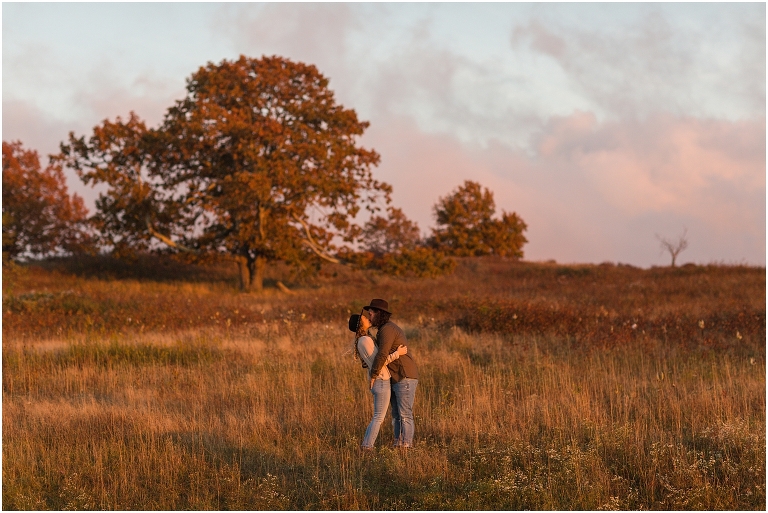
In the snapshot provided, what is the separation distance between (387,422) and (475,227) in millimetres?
58913

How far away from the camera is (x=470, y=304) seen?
23.8 metres

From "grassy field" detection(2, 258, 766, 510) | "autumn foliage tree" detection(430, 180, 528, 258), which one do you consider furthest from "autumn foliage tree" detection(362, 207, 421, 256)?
"grassy field" detection(2, 258, 766, 510)

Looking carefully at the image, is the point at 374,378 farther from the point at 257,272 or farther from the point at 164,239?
the point at 164,239

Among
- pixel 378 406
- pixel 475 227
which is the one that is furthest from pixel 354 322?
pixel 475 227

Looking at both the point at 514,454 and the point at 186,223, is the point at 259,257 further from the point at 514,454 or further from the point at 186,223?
the point at 514,454

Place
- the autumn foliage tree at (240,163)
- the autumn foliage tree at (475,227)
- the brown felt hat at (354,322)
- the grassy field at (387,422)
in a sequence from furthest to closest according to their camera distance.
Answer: the autumn foliage tree at (475,227)
the autumn foliage tree at (240,163)
the brown felt hat at (354,322)
the grassy field at (387,422)

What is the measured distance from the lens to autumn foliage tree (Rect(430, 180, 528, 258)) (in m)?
66.9

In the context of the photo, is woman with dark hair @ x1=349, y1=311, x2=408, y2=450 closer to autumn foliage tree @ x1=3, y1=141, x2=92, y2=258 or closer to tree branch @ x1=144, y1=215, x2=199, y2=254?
tree branch @ x1=144, y1=215, x2=199, y2=254

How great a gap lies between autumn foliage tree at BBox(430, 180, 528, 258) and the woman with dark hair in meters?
58.0

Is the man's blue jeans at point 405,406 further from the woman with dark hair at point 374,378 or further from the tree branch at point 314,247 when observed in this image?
the tree branch at point 314,247

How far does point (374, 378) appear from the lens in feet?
26.5

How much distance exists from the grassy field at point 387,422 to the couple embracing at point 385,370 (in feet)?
1.06

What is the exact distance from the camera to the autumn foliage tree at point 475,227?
219ft

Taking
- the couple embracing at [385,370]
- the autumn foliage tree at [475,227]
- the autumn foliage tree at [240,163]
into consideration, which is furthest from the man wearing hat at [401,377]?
the autumn foliage tree at [475,227]
